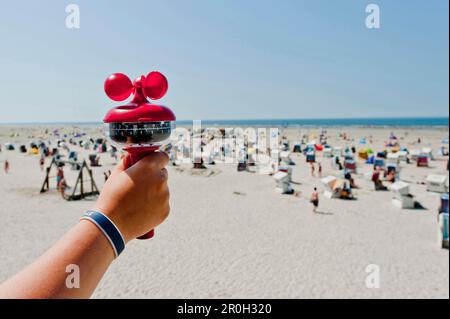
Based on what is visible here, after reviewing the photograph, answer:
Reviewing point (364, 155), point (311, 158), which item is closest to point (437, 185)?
point (311, 158)

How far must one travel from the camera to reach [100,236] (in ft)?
3.61

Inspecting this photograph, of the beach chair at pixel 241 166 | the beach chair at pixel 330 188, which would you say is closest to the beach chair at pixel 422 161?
the beach chair at pixel 330 188

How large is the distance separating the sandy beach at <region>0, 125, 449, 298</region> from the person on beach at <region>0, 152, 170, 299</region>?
7048mm

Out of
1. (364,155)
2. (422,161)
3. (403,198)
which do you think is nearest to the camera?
(403,198)

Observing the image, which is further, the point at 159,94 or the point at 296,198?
the point at 296,198

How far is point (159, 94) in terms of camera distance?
162cm

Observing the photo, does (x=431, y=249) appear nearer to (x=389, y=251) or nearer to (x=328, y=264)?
(x=389, y=251)

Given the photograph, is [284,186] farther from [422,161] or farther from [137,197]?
[137,197]

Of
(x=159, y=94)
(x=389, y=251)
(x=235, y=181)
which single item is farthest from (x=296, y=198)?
(x=159, y=94)

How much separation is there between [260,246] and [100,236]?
10.0 meters

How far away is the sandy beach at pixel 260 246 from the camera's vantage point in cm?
815

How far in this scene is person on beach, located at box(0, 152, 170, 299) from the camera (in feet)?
3.01
